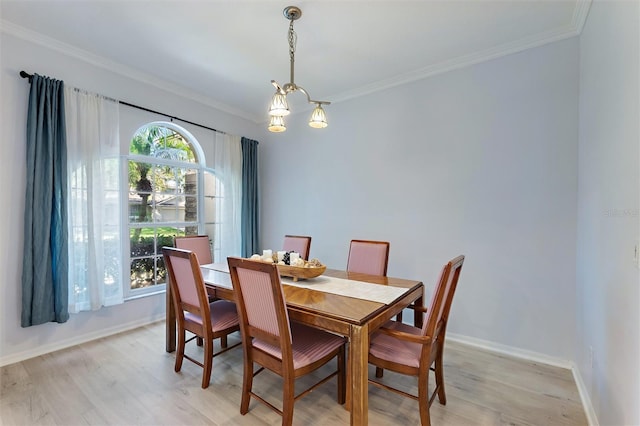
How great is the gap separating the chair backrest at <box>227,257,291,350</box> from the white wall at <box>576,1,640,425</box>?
1.55m

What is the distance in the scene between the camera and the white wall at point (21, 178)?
7.87ft

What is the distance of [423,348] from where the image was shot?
62.6 inches

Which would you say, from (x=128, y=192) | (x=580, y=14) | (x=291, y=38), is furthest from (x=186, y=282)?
(x=580, y=14)

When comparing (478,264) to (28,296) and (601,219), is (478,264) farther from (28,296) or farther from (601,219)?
(28,296)

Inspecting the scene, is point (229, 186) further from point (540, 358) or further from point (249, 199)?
point (540, 358)

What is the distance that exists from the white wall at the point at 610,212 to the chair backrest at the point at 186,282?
90.7 inches

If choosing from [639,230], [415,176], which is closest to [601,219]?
[639,230]

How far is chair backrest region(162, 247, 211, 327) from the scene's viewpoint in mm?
2031

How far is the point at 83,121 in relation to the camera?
2756 millimetres

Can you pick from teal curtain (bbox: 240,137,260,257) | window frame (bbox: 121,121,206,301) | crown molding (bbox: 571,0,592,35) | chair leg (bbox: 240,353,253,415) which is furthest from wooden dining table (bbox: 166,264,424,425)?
crown molding (bbox: 571,0,592,35)

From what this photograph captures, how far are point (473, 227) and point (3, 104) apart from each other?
14.1 ft

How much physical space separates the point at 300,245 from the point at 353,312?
1.67m

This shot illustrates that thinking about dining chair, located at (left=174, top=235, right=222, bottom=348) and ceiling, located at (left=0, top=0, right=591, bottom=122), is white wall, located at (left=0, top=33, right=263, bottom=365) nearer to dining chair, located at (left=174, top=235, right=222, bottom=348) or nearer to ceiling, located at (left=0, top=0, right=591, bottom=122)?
ceiling, located at (left=0, top=0, right=591, bottom=122)

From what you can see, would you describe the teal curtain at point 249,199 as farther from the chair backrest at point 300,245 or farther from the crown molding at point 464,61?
the crown molding at point 464,61
